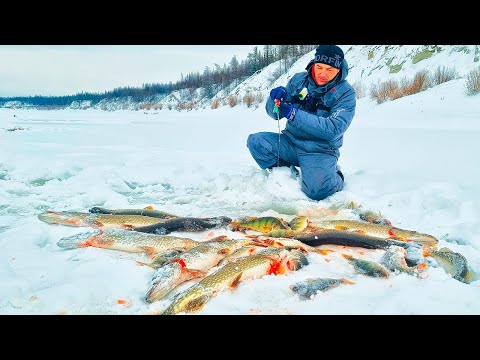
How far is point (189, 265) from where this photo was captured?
246 centimetres

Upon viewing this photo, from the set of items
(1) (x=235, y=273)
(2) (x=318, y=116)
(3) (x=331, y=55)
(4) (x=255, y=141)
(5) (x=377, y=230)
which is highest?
(3) (x=331, y=55)

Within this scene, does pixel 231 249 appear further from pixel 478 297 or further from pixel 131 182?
pixel 131 182

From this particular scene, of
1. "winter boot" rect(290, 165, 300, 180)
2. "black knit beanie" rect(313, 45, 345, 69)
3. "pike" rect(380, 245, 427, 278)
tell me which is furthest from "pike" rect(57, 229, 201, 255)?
"black knit beanie" rect(313, 45, 345, 69)

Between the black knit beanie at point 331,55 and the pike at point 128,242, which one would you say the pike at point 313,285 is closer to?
the pike at point 128,242

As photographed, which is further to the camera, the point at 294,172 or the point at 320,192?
the point at 294,172

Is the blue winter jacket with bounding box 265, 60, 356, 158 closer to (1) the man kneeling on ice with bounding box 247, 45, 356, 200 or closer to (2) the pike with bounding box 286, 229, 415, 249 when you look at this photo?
(1) the man kneeling on ice with bounding box 247, 45, 356, 200

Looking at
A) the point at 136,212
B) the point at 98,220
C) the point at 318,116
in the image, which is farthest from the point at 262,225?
the point at 318,116

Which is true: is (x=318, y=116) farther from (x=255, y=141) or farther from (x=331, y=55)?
(x=255, y=141)

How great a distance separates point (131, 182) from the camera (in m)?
4.79

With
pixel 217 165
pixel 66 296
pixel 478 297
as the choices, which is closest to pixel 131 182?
pixel 217 165

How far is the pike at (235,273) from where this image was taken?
1998 mm

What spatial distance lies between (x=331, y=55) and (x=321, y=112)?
2.02ft

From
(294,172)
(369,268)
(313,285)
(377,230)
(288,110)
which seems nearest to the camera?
(313,285)

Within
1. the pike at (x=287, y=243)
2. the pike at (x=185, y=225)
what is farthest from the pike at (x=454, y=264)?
the pike at (x=185, y=225)
